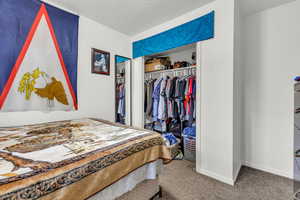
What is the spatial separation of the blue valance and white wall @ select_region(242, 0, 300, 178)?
854mm

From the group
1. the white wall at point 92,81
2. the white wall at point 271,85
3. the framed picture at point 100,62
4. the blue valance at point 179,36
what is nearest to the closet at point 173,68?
the blue valance at point 179,36

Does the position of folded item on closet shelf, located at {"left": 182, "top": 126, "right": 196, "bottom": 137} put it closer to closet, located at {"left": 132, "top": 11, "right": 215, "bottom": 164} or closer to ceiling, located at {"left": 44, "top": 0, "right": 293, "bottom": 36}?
closet, located at {"left": 132, "top": 11, "right": 215, "bottom": 164}

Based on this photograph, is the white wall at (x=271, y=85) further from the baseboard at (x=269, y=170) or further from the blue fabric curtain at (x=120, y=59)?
the blue fabric curtain at (x=120, y=59)

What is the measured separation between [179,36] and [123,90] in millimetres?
1556

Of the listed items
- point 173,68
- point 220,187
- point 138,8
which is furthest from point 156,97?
point 220,187

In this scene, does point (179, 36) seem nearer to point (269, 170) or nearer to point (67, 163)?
point (67, 163)

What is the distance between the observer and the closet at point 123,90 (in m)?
2.76

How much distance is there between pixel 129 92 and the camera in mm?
2924

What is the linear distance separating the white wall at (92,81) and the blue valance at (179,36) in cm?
58

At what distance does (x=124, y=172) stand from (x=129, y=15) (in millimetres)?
2302

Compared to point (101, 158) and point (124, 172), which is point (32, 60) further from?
point (124, 172)

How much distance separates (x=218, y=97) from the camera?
5.81ft

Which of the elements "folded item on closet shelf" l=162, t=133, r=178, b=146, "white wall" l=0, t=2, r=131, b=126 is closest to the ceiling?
"white wall" l=0, t=2, r=131, b=126

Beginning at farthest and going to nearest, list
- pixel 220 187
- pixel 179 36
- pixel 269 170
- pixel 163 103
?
pixel 163 103, pixel 179 36, pixel 269 170, pixel 220 187
